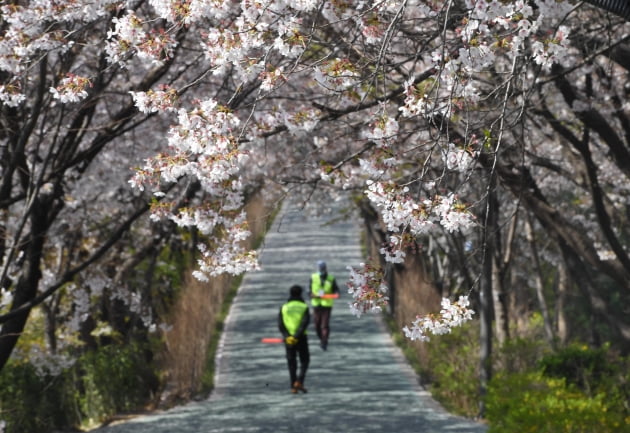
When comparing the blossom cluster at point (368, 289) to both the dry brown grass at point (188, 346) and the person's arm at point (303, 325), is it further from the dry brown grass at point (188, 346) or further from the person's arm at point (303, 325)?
the person's arm at point (303, 325)

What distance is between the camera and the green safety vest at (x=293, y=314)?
14.8m

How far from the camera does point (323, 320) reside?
19062 millimetres

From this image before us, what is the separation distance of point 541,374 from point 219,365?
8976 millimetres

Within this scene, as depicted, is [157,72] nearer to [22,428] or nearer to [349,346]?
[22,428]

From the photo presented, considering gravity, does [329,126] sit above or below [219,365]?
above

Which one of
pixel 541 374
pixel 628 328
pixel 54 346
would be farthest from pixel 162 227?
pixel 628 328

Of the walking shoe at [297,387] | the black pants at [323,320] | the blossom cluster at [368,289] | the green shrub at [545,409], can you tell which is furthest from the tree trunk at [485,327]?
the blossom cluster at [368,289]

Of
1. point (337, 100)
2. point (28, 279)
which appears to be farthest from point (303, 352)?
point (337, 100)

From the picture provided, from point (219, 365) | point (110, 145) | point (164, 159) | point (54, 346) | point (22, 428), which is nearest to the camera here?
point (164, 159)

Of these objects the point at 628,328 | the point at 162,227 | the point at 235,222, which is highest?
the point at 162,227

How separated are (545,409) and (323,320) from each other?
1085cm

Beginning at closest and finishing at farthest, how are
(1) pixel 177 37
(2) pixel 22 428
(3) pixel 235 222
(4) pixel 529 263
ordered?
1. (3) pixel 235 222
2. (1) pixel 177 37
3. (2) pixel 22 428
4. (4) pixel 529 263

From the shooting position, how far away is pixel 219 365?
62.8 feet

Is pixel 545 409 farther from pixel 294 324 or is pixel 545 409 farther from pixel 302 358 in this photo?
pixel 302 358
